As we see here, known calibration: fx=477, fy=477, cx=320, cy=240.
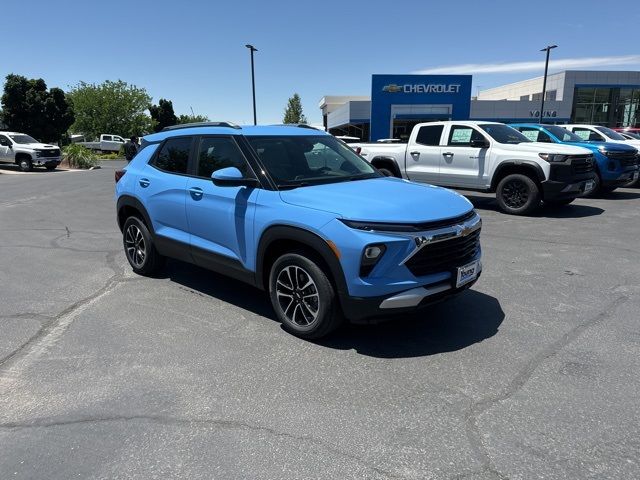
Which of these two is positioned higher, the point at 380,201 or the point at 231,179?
the point at 231,179

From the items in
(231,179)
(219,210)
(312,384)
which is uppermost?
(231,179)

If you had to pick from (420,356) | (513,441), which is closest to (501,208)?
(420,356)

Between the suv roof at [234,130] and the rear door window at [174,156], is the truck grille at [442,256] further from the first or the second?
the rear door window at [174,156]

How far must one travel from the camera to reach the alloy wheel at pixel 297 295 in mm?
3879

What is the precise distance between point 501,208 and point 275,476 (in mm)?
8856

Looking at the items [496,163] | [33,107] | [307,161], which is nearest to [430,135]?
[496,163]

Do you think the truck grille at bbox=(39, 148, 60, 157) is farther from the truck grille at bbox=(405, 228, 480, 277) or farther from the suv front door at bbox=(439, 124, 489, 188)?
the truck grille at bbox=(405, 228, 480, 277)

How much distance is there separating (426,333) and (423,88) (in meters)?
36.8

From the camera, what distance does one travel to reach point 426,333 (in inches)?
163

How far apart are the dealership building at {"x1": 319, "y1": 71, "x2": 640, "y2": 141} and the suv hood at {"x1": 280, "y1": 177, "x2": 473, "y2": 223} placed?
2147 centimetres

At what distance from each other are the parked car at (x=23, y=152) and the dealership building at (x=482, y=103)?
62.8 ft

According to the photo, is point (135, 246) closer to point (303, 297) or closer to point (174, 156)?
point (174, 156)

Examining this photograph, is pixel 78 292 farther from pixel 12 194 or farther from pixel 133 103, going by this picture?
pixel 133 103

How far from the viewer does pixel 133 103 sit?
213ft
